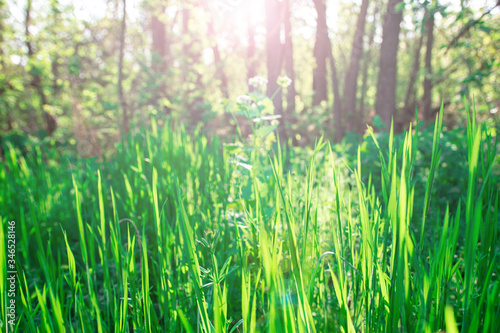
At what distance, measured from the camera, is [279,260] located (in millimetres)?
942

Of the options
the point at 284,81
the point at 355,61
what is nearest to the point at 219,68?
the point at 355,61

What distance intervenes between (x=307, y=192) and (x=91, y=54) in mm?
8070

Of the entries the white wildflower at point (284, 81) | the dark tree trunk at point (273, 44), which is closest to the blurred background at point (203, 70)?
the dark tree trunk at point (273, 44)

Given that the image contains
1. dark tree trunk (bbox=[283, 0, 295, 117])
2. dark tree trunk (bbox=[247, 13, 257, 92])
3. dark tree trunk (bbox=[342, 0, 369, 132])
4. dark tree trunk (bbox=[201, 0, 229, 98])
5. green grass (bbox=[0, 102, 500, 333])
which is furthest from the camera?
dark tree trunk (bbox=[342, 0, 369, 132])

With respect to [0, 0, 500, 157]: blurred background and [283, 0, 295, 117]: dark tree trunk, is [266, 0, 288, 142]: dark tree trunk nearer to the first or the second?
[0, 0, 500, 157]: blurred background

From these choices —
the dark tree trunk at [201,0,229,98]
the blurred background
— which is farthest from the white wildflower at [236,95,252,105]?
the dark tree trunk at [201,0,229,98]

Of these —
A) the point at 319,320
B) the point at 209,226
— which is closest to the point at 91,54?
the point at 209,226

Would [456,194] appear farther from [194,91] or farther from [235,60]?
[235,60]

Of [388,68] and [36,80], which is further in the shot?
[36,80]

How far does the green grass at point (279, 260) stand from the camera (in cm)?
63

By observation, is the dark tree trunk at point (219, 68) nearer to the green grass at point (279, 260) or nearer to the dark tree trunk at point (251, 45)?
the dark tree trunk at point (251, 45)

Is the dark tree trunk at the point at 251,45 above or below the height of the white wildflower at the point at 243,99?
above

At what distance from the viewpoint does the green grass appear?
634mm

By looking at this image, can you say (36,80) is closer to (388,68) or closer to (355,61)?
(355,61)
